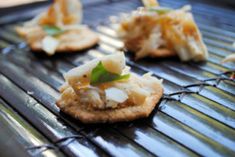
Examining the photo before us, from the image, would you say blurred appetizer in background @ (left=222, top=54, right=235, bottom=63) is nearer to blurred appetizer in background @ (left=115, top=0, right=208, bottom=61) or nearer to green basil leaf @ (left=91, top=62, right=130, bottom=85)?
blurred appetizer in background @ (left=115, top=0, right=208, bottom=61)

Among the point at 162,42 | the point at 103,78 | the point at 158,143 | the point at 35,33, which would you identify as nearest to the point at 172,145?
the point at 158,143

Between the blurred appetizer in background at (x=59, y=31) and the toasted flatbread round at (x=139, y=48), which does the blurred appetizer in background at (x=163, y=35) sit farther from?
the blurred appetizer in background at (x=59, y=31)

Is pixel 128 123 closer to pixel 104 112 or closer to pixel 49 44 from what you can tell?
pixel 104 112

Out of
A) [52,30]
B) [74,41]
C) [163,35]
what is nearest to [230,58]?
[163,35]

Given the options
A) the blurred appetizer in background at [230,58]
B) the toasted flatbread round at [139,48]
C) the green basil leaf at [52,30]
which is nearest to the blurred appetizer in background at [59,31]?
the green basil leaf at [52,30]

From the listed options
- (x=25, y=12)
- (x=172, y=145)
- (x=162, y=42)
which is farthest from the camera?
(x=25, y=12)

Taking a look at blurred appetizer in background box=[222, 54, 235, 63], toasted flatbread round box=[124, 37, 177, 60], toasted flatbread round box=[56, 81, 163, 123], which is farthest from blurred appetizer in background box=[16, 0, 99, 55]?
blurred appetizer in background box=[222, 54, 235, 63]

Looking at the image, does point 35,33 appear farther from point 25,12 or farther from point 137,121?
point 137,121
